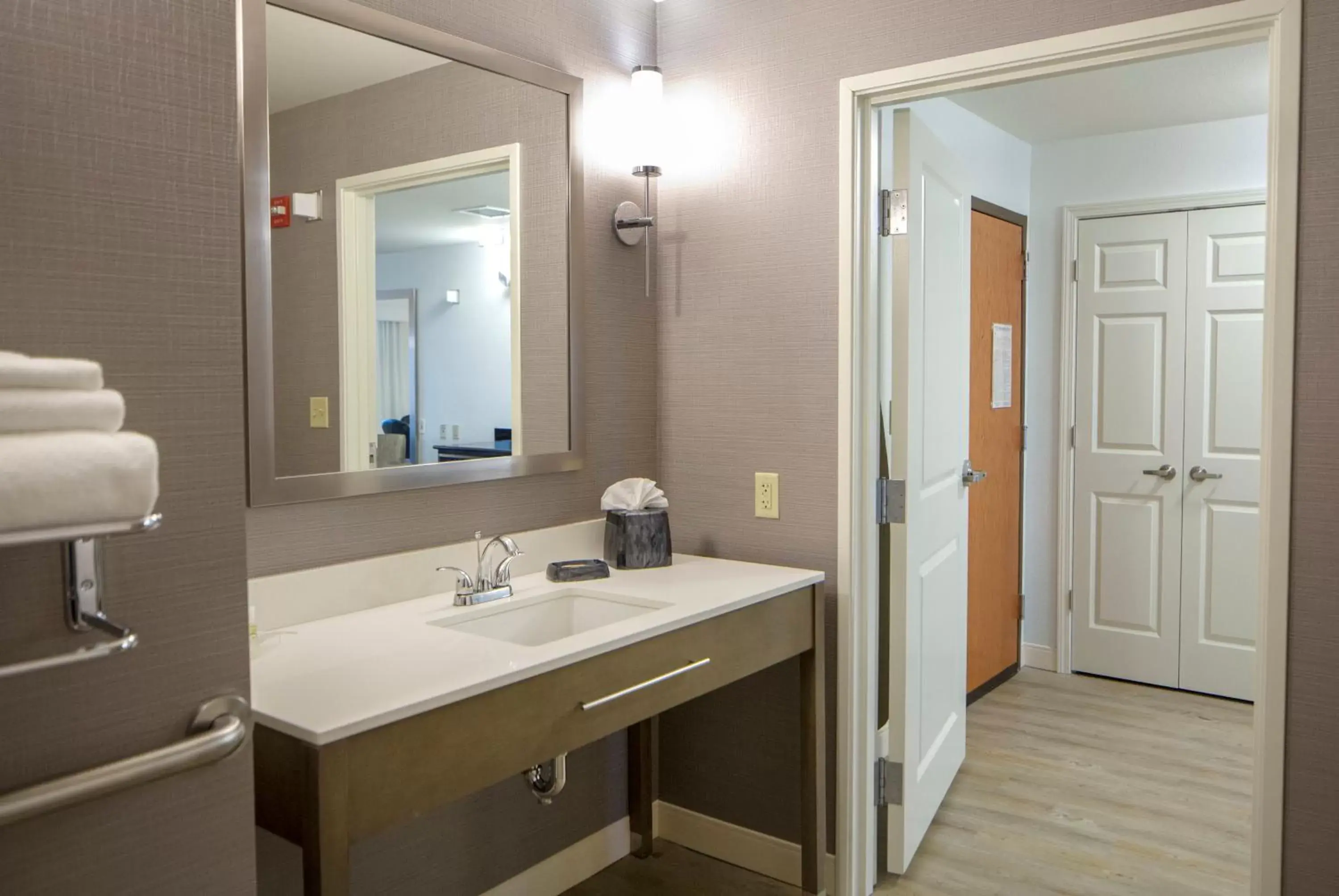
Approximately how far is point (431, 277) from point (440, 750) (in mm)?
1032

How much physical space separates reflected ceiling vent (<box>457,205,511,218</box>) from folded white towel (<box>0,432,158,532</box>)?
56.8 inches

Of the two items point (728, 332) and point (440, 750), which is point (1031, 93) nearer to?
point (728, 332)

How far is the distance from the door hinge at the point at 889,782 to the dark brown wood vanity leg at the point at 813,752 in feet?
0.85

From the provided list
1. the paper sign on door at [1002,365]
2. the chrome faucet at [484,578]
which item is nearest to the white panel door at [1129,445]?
the paper sign on door at [1002,365]

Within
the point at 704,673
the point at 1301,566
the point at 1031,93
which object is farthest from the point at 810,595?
the point at 1031,93

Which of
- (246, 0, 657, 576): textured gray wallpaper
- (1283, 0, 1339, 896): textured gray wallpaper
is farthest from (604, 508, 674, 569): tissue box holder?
(1283, 0, 1339, 896): textured gray wallpaper

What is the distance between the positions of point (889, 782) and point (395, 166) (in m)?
1.85

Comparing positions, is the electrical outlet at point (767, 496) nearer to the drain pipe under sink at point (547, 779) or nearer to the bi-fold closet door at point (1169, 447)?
the drain pipe under sink at point (547, 779)

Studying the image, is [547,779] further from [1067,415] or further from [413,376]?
[1067,415]

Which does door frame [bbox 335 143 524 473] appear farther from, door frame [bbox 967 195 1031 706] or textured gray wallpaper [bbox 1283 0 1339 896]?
door frame [bbox 967 195 1031 706]

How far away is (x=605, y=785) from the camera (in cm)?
266

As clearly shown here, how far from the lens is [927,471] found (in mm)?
2652

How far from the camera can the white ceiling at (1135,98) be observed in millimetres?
3270

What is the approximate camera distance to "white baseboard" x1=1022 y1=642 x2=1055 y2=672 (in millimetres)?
4430
